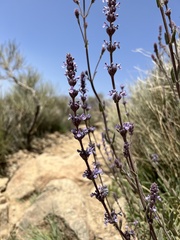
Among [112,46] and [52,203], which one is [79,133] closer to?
[112,46]

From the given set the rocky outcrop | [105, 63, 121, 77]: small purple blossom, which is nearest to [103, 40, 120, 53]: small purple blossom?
[105, 63, 121, 77]: small purple blossom

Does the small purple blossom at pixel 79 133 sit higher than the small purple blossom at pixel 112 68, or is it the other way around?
the small purple blossom at pixel 112 68

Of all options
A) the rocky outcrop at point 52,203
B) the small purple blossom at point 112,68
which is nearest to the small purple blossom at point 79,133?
the small purple blossom at point 112,68

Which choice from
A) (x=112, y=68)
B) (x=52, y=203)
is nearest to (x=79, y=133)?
(x=112, y=68)

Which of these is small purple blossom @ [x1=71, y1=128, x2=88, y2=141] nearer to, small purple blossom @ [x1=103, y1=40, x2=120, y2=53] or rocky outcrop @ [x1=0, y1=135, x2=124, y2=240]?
small purple blossom @ [x1=103, y1=40, x2=120, y2=53]

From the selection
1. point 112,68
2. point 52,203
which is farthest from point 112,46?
point 52,203

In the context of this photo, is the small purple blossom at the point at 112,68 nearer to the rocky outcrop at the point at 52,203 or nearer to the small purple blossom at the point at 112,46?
the small purple blossom at the point at 112,46

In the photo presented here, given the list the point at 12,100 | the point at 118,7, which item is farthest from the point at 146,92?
the point at 12,100

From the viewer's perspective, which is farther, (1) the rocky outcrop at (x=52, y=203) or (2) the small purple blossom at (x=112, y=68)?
(1) the rocky outcrop at (x=52, y=203)

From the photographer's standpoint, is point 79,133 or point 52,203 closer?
point 79,133

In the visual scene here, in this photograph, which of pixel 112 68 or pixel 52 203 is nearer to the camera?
pixel 112 68

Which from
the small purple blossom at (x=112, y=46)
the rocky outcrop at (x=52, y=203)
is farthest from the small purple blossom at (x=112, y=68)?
the rocky outcrop at (x=52, y=203)

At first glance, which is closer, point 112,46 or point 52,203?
point 112,46

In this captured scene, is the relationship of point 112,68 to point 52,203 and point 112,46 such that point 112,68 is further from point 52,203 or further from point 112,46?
point 52,203
